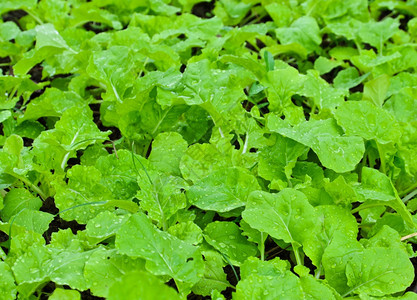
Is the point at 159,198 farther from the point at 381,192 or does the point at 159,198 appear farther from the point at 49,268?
A: the point at 381,192

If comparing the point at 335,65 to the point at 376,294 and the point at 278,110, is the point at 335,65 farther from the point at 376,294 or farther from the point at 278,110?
the point at 376,294

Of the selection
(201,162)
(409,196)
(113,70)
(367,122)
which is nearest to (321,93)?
(367,122)

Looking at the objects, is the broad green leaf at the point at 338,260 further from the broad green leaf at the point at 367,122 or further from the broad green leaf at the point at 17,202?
the broad green leaf at the point at 17,202

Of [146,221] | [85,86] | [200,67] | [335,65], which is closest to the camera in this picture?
[146,221]

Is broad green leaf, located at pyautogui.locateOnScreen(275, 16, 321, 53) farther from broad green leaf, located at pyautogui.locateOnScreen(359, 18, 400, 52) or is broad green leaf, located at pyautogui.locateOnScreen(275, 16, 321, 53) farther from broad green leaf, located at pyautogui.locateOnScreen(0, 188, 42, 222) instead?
broad green leaf, located at pyautogui.locateOnScreen(0, 188, 42, 222)

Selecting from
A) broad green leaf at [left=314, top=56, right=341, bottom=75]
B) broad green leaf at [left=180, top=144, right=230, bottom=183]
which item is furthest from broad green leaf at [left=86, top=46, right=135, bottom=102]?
broad green leaf at [left=314, top=56, right=341, bottom=75]

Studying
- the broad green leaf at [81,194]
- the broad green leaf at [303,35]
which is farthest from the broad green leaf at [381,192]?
the broad green leaf at [303,35]

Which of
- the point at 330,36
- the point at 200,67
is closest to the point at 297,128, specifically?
the point at 200,67
